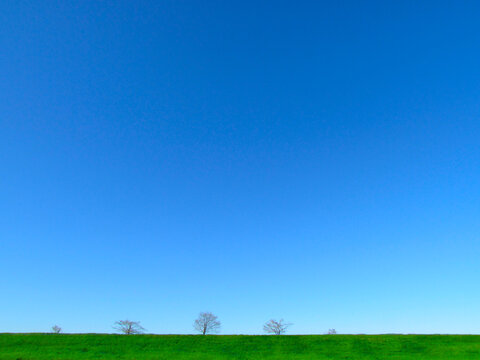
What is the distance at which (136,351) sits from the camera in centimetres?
4447

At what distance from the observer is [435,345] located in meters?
46.3

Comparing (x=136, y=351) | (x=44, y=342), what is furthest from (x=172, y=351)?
(x=44, y=342)

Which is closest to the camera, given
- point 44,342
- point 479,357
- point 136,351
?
point 479,357

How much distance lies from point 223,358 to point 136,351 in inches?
507

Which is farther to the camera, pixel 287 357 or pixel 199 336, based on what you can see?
pixel 199 336

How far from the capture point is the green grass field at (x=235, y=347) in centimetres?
4175

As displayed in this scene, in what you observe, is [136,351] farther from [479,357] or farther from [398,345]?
[479,357]

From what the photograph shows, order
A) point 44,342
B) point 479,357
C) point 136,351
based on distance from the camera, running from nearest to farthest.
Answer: point 479,357 → point 136,351 → point 44,342

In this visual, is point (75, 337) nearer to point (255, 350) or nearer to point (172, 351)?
point (172, 351)

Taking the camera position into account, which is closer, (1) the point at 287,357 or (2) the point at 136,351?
(1) the point at 287,357

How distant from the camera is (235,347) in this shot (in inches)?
1845

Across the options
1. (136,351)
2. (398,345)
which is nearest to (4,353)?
(136,351)

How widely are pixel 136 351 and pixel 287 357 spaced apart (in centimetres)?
2099

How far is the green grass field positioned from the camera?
41.8m
